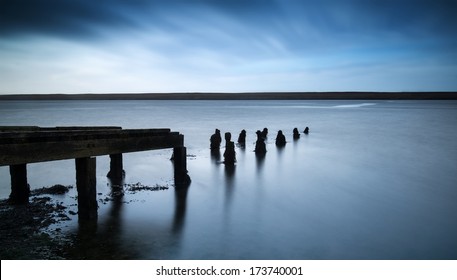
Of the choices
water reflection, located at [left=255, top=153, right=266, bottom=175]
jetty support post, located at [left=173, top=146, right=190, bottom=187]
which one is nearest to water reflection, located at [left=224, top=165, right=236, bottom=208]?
water reflection, located at [left=255, top=153, right=266, bottom=175]

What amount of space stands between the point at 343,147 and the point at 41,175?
14084 mm

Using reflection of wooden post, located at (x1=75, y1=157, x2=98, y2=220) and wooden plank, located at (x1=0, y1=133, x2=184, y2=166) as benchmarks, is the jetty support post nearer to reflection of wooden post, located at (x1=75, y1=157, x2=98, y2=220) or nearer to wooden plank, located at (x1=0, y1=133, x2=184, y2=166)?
wooden plank, located at (x1=0, y1=133, x2=184, y2=166)

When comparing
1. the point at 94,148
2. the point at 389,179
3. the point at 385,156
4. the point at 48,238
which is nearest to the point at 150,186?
the point at 94,148

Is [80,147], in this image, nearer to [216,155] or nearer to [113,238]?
[113,238]

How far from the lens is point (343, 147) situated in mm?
19531

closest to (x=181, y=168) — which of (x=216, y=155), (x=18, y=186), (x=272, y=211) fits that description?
(x=272, y=211)

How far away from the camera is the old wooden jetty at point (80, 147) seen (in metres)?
5.05

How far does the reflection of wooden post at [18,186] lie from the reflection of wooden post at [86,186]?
5.79 feet

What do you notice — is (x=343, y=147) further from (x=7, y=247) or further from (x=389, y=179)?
(x=7, y=247)

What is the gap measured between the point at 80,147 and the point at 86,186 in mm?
731

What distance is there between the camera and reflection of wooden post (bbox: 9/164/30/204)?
7309mm

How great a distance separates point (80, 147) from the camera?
5871 millimetres

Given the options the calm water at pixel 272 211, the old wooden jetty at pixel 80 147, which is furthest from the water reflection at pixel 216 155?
the old wooden jetty at pixel 80 147

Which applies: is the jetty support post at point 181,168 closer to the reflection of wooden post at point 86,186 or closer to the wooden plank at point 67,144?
the wooden plank at point 67,144
